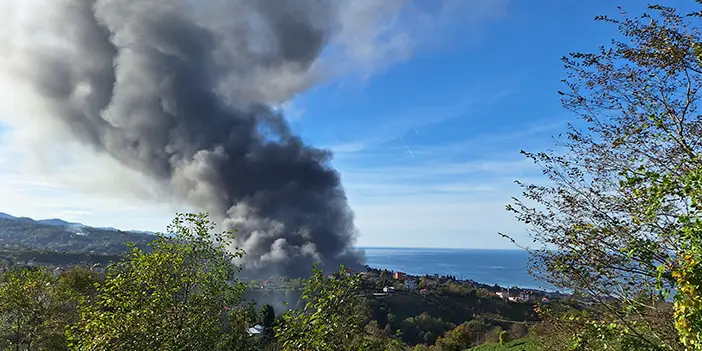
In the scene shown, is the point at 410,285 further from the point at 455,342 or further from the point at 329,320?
the point at 329,320

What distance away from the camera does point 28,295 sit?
33.3ft

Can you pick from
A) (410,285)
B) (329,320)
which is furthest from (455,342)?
(410,285)

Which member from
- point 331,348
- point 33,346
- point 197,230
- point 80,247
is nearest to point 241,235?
point 33,346

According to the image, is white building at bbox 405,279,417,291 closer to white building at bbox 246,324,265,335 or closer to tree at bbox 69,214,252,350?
white building at bbox 246,324,265,335

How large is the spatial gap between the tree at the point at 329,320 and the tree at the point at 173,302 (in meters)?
1.81

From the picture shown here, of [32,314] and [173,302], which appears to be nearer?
[173,302]

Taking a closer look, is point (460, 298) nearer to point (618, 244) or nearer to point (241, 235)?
point (241, 235)

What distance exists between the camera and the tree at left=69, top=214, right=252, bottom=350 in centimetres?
477

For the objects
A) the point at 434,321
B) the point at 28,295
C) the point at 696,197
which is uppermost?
the point at 696,197

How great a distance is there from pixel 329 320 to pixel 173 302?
2876 mm

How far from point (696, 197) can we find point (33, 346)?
570 inches

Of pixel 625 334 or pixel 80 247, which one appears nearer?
pixel 625 334

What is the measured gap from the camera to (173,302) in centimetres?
548

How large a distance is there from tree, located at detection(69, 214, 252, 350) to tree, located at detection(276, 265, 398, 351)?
1808mm
